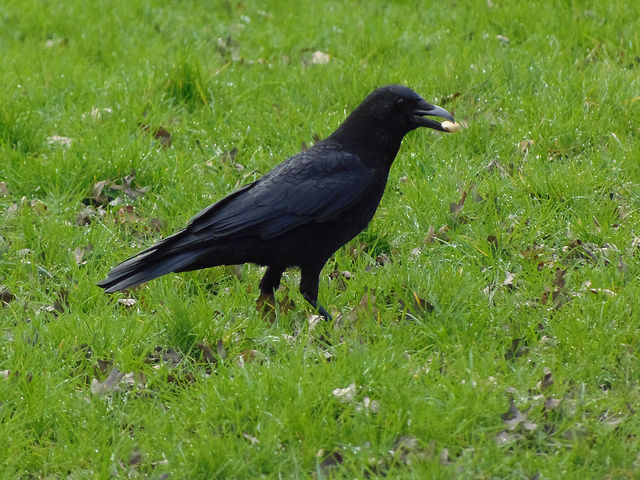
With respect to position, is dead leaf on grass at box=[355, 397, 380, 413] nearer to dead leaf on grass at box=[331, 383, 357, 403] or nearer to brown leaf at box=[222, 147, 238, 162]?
dead leaf on grass at box=[331, 383, 357, 403]

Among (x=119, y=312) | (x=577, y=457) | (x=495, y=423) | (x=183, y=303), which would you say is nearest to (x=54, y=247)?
(x=119, y=312)

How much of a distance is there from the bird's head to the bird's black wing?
275 mm

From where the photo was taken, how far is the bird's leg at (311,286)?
491 cm

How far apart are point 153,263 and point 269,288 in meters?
0.67

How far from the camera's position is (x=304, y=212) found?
4.88 m

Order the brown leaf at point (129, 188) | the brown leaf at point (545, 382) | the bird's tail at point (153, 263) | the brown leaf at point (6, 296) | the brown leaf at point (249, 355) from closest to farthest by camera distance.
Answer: the brown leaf at point (545, 382) → the brown leaf at point (249, 355) → the bird's tail at point (153, 263) → the brown leaf at point (6, 296) → the brown leaf at point (129, 188)

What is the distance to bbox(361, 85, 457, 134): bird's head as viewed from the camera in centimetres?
500

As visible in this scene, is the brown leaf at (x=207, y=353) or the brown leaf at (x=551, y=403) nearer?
the brown leaf at (x=551, y=403)

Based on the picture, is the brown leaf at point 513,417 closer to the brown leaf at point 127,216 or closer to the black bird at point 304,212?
the black bird at point 304,212

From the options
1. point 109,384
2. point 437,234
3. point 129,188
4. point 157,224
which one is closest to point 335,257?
point 437,234

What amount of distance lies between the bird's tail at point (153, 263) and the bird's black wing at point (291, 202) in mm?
109

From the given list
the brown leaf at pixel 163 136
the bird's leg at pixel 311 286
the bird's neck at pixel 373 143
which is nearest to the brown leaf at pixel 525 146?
the bird's neck at pixel 373 143

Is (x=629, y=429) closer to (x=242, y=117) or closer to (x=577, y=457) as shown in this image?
(x=577, y=457)

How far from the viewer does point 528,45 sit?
803 cm
